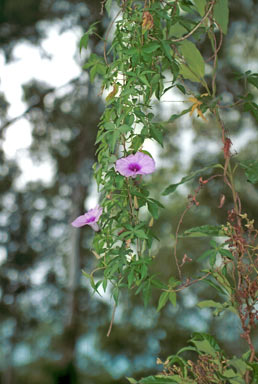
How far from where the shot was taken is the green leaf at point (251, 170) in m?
1.20

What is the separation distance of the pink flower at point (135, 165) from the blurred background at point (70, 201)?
324 cm

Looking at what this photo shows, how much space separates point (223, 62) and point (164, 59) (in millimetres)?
3860

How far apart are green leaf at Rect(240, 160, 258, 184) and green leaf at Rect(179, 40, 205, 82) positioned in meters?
0.24

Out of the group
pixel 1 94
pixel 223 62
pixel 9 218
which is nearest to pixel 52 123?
pixel 1 94

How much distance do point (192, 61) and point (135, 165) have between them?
0.31 m

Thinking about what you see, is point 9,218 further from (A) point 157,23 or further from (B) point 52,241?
(A) point 157,23

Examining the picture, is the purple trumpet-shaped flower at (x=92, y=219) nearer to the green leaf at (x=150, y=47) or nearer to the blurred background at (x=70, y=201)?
the green leaf at (x=150, y=47)

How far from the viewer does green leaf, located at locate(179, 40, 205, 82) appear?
48.1 inches

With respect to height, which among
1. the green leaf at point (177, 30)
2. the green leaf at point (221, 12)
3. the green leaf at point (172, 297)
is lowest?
the green leaf at point (172, 297)

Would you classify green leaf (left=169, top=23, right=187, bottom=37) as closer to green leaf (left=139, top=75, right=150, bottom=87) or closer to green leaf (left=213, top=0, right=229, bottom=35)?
green leaf (left=213, top=0, right=229, bottom=35)

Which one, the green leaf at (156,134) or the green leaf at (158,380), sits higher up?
the green leaf at (156,134)

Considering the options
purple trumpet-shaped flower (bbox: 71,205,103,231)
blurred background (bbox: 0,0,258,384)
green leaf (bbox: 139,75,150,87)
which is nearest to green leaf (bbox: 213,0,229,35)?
green leaf (bbox: 139,75,150,87)

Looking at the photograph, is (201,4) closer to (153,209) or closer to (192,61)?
(192,61)

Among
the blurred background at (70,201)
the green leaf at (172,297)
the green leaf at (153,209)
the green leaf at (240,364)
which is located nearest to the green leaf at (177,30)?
the green leaf at (153,209)
